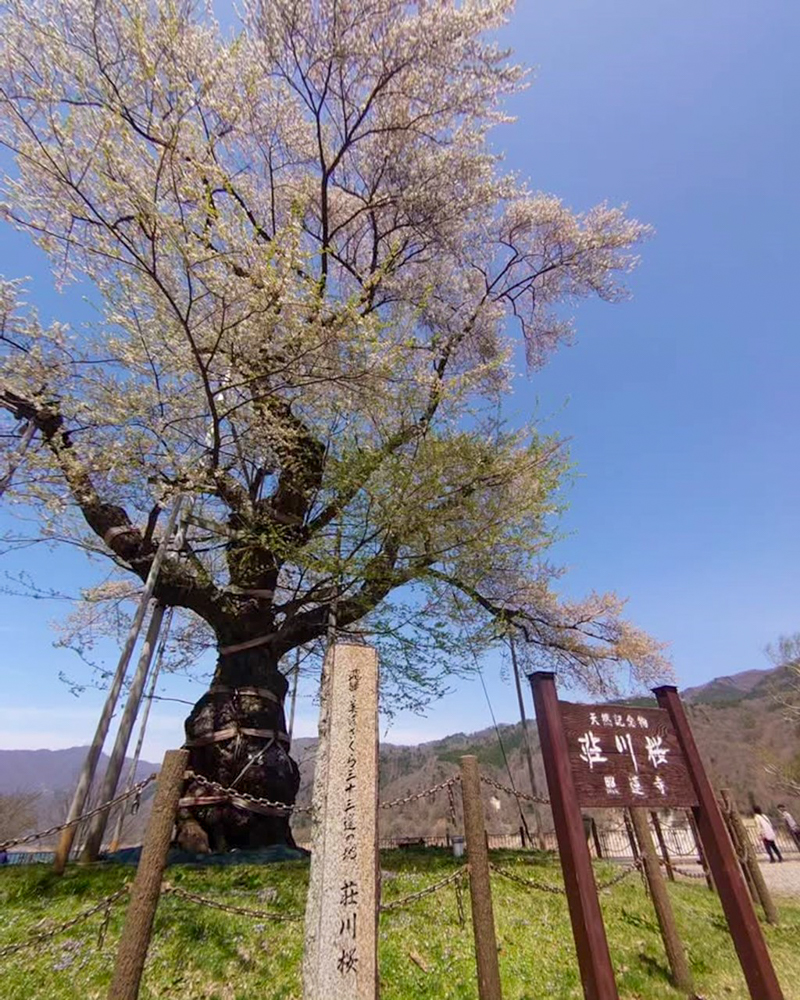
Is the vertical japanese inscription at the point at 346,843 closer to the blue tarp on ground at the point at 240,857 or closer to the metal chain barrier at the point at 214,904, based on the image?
the metal chain barrier at the point at 214,904

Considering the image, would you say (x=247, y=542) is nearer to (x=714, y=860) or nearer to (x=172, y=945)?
(x=172, y=945)

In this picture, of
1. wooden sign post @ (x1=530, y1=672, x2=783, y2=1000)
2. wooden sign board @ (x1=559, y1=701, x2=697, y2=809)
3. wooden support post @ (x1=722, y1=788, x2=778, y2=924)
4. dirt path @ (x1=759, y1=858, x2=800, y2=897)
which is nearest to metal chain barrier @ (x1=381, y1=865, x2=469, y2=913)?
wooden sign post @ (x1=530, y1=672, x2=783, y2=1000)

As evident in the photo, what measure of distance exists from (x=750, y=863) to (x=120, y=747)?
1017 cm

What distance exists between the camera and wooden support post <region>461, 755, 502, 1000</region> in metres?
3.39

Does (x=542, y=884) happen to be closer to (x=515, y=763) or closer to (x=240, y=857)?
(x=240, y=857)

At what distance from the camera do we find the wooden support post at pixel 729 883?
3766 mm

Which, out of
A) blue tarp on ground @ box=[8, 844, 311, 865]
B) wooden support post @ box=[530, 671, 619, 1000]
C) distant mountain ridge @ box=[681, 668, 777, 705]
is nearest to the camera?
wooden support post @ box=[530, 671, 619, 1000]

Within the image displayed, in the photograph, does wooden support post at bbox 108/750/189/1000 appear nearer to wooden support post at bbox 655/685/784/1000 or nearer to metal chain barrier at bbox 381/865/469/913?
metal chain barrier at bbox 381/865/469/913

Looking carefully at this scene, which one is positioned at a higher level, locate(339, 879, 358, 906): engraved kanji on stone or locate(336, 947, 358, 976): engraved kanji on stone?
locate(339, 879, 358, 906): engraved kanji on stone

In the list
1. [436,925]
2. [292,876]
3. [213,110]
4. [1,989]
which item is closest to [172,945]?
[1,989]

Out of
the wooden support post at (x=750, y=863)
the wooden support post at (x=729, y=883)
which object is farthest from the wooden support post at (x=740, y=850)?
the wooden support post at (x=729, y=883)

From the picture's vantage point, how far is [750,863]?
25.4 feet

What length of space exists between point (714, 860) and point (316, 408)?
7846 mm

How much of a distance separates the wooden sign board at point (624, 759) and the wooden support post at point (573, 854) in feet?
0.38
